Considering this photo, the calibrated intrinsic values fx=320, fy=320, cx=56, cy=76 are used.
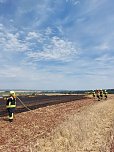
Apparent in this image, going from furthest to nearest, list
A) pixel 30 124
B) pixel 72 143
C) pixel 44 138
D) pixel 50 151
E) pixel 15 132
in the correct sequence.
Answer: pixel 30 124, pixel 15 132, pixel 44 138, pixel 72 143, pixel 50 151

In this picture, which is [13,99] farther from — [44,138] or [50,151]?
[50,151]

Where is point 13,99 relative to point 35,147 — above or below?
above

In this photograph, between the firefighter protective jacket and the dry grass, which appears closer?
the dry grass

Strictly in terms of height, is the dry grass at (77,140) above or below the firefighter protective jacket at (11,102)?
below

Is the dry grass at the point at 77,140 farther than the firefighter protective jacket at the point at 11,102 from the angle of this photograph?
No

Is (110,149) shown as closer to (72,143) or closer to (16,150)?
(72,143)

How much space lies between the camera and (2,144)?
15641 mm

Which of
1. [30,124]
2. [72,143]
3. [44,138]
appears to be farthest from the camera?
[30,124]

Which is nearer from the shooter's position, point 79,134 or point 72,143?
point 72,143

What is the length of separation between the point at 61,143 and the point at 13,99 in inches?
372

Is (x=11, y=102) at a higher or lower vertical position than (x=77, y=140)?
higher

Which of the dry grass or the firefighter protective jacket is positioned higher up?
the firefighter protective jacket

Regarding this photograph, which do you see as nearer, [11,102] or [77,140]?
[77,140]

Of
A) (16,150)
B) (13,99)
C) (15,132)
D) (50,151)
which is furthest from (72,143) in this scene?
(13,99)
